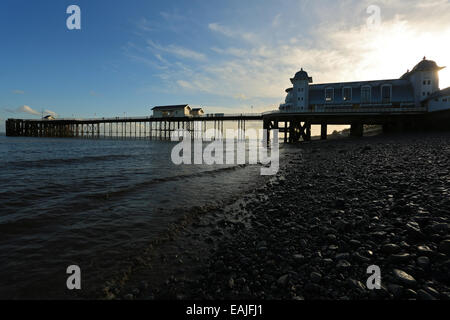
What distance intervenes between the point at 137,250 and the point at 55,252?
1.55 metres

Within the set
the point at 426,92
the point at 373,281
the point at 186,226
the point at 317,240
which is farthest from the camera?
the point at 426,92

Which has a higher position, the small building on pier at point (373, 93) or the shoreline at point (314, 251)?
the small building on pier at point (373, 93)

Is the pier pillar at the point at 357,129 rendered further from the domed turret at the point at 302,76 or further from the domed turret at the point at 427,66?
the domed turret at the point at 427,66

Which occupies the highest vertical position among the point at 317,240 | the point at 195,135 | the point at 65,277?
the point at 195,135

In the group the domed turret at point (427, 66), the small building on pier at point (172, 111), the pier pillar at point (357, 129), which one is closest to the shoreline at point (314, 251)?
the pier pillar at point (357, 129)

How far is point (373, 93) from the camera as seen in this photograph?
3356 centimetres

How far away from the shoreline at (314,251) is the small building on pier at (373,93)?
28.7 meters

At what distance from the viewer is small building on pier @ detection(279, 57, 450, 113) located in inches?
1220

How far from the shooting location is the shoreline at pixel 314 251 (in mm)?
2443

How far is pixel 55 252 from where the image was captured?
3941 millimetres

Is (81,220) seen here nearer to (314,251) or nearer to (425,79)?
A: (314,251)

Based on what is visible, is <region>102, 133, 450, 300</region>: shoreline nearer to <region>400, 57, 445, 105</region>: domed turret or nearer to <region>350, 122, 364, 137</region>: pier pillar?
<region>350, 122, 364, 137</region>: pier pillar
